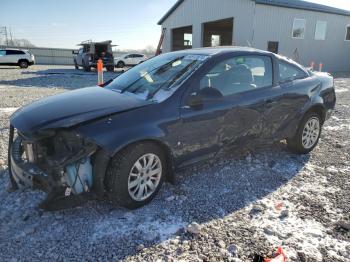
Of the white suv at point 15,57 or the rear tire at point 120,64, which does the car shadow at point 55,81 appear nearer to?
the white suv at point 15,57

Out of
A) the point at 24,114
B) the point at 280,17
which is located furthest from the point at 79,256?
the point at 280,17

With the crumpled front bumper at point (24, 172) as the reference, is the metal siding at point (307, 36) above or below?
above

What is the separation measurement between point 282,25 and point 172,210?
20.2 m

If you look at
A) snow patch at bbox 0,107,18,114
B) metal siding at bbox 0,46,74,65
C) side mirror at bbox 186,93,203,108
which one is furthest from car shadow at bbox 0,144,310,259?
metal siding at bbox 0,46,74,65

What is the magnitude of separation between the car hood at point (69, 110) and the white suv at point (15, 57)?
25.7 metres

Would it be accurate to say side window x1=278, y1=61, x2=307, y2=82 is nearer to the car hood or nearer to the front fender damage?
the car hood

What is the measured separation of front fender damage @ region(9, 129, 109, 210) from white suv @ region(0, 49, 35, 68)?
26.3 metres

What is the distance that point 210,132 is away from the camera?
3.54m

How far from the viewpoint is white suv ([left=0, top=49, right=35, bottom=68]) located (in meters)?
25.4

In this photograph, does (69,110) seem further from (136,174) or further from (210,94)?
(210,94)

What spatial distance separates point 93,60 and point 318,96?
1965 cm

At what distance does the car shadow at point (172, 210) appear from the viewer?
2754mm

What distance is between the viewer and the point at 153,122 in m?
3.06

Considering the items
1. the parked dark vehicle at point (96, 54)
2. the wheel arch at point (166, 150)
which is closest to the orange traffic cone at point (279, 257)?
the wheel arch at point (166, 150)
